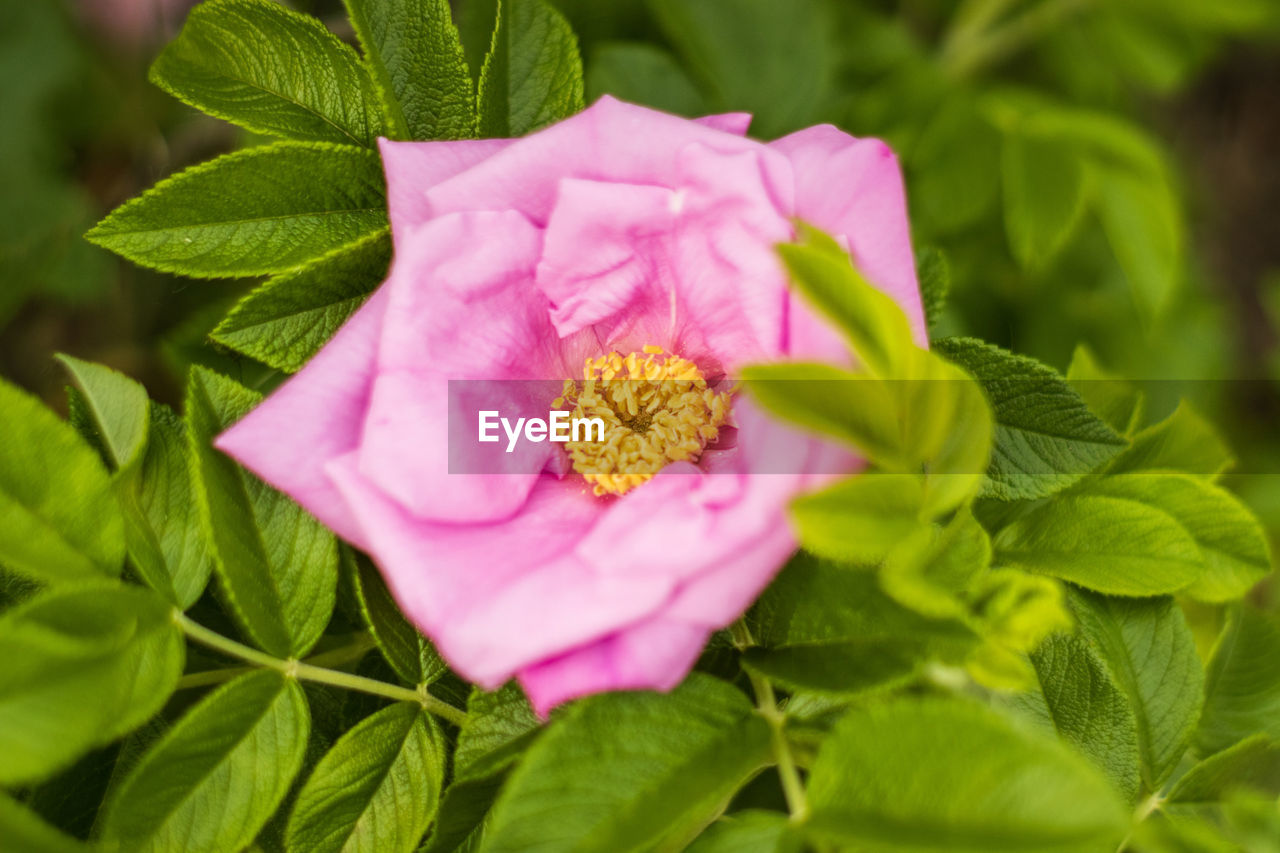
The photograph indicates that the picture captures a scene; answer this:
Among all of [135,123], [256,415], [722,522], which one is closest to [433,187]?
[256,415]

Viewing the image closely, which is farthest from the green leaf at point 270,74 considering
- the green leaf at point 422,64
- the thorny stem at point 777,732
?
the thorny stem at point 777,732

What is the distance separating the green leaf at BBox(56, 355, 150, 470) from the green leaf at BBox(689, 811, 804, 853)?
455 mm

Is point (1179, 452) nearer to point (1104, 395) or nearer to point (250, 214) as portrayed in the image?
point (1104, 395)

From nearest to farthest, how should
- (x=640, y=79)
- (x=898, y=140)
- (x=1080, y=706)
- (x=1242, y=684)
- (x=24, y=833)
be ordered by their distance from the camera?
(x=24, y=833) → (x=1080, y=706) → (x=1242, y=684) → (x=640, y=79) → (x=898, y=140)

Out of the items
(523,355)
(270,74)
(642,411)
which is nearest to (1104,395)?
(642,411)

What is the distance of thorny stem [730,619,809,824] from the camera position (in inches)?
22.4

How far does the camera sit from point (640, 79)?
3.71 feet

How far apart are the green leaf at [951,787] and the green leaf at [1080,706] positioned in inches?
8.1

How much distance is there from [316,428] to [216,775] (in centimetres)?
23

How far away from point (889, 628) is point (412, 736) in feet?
1.13

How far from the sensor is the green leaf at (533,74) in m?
0.77

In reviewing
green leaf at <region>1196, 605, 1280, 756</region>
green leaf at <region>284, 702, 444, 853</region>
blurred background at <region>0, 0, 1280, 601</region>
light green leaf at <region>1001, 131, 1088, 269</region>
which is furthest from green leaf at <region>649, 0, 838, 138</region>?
green leaf at <region>284, 702, 444, 853</region>

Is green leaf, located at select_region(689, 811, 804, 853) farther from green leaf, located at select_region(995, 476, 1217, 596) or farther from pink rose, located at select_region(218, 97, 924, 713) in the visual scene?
green leaf, located at select_region(995, 476, 1217, 596)

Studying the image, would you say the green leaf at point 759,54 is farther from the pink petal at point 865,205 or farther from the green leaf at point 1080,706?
the green leaf at point 1080,706
